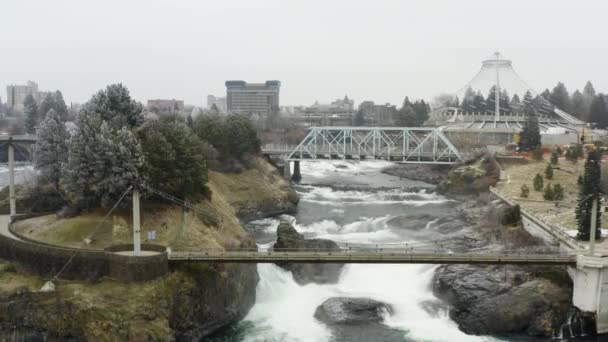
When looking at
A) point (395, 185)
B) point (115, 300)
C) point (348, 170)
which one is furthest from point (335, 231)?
point (348, 170)

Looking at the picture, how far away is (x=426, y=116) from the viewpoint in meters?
133

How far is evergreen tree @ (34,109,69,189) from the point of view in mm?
44622

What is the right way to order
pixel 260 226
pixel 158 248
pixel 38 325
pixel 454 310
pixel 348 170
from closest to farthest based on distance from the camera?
pixel 38 325 < pixel 158 248 < pixel 454 310 < pixel 260 226 < pixel 348 170

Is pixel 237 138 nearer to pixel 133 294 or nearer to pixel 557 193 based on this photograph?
pixel 557 193

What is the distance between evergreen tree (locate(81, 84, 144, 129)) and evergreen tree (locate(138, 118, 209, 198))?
1.22 metres

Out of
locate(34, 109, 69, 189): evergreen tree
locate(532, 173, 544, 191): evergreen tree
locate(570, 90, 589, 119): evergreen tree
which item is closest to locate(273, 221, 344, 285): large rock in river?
locate(34, 109, 69, 189): evergreen tree

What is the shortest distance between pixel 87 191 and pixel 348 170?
83.2m

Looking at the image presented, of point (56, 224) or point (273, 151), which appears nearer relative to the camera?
point (56, 224)

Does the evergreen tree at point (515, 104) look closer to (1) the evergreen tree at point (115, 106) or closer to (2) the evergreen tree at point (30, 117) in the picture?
(2) the evergreen tree at point (30, 117)

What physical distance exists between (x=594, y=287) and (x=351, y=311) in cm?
1316

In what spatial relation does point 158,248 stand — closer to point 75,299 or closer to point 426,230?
point 75,299

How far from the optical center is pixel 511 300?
35125 millimetres

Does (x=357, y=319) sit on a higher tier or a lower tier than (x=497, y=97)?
lower

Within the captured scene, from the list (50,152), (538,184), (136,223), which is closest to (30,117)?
(50,152)
